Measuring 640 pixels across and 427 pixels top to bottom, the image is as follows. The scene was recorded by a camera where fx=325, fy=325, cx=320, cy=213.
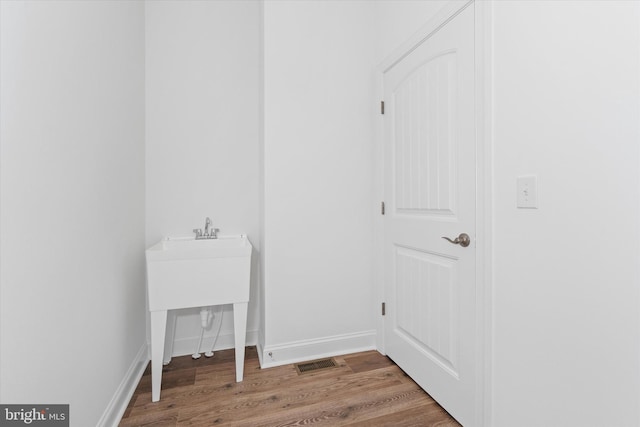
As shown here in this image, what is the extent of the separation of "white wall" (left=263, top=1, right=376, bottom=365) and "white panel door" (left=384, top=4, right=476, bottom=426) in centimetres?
23

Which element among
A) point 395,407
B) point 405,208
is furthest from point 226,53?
point 395,407

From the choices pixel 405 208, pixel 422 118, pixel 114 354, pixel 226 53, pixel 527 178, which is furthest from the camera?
pixel 226 53

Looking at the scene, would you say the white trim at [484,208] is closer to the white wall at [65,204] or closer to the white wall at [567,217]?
the white wall at [567,217]

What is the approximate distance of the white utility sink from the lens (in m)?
1.75

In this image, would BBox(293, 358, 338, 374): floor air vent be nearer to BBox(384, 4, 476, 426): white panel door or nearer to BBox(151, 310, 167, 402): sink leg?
BBox(384, 4, 476, 426): white panel door

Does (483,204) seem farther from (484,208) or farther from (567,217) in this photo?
(567,217)

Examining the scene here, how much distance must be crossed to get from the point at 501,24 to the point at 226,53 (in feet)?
6.02

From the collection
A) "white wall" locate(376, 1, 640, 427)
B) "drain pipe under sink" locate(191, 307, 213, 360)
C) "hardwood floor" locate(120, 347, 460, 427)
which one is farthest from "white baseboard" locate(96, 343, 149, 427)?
"white wall" locate(376, 1, 640, 427)

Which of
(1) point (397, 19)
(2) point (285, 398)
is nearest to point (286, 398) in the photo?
(2) point (285, 398)

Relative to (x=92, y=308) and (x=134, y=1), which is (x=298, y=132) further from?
(x=92, y=308)

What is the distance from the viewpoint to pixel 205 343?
7.64ft

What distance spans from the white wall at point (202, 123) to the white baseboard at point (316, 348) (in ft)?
1.24

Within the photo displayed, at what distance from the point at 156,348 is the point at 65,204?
101 cm

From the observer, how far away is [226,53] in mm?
2385
